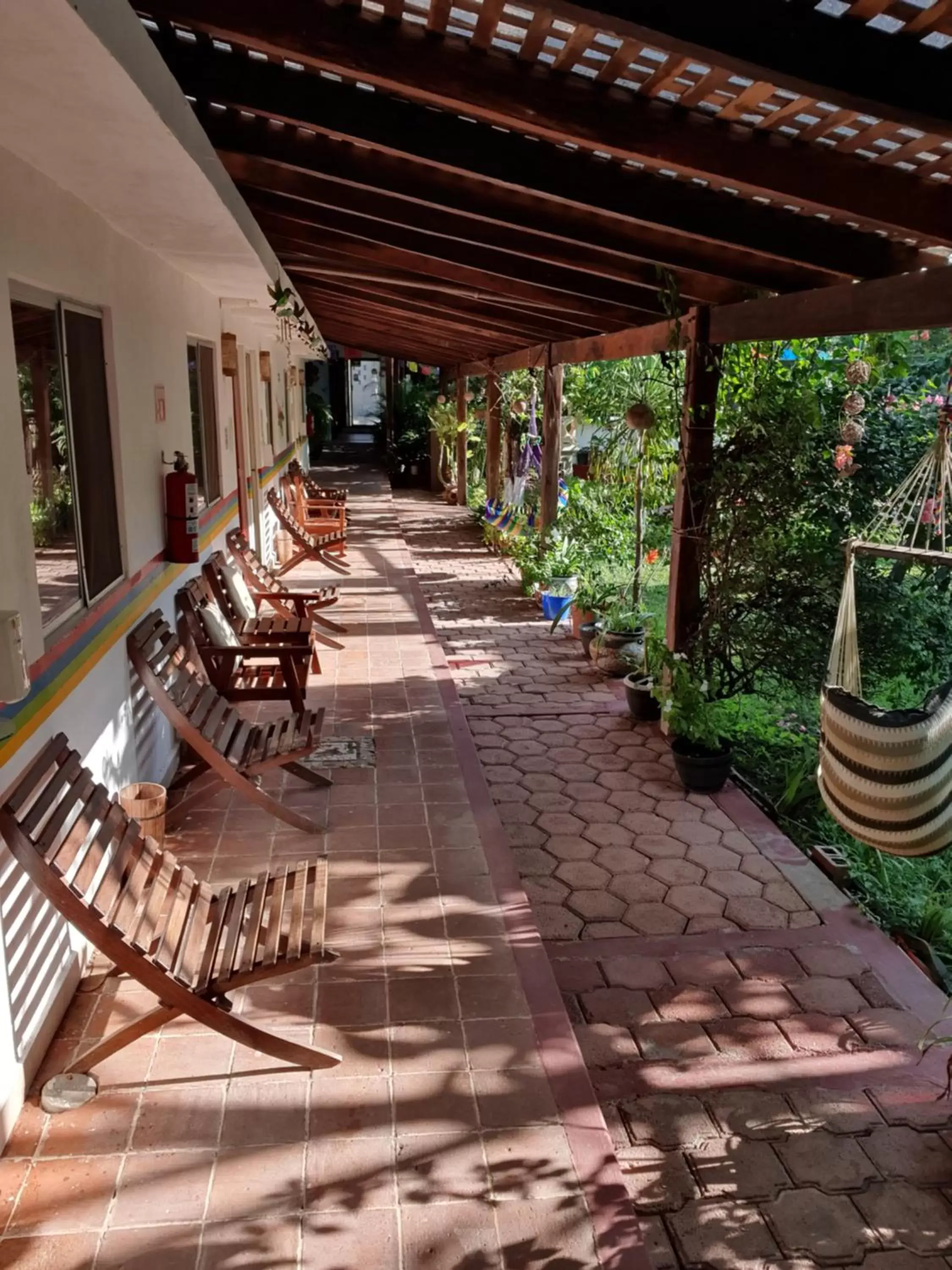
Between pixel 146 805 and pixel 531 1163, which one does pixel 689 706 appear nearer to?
pixel 146 805

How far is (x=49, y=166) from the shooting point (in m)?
2.74

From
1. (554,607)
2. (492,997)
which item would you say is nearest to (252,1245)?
(492,997)

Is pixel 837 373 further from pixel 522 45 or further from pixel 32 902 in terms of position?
pixel 32 902

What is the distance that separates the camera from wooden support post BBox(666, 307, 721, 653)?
5023 millimetres

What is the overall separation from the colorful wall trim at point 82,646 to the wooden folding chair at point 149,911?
111 millimetres

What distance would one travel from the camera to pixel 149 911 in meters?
2.78

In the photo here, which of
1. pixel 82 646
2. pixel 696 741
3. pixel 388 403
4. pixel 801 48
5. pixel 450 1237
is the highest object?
pixel 801 48

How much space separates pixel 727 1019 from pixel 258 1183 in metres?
1.66

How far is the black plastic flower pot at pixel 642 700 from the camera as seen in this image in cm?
586

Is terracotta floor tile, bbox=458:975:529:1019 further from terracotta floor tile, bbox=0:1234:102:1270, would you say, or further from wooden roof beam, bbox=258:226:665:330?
wooden roof beam, bbox=258:226:665:330

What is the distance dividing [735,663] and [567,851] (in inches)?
89.9

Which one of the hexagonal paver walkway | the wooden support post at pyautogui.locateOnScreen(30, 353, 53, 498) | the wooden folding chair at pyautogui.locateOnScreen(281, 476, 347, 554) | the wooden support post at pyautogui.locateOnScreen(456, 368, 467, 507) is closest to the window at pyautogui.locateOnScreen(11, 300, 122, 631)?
the wooden support post at pyautogui.locateOnScreen(30, 353, 53, 498)

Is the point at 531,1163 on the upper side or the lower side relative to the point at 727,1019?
upper

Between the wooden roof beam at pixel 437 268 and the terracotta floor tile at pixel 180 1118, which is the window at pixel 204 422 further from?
the terracotta floor tile at pixel 180 1118
